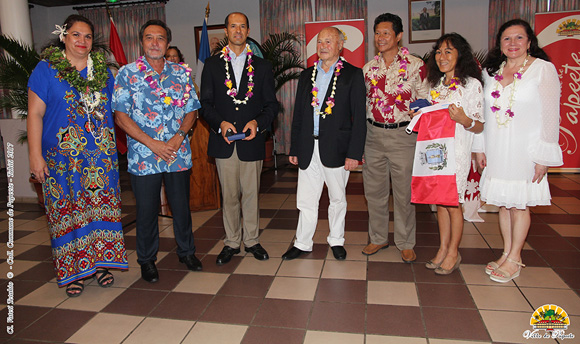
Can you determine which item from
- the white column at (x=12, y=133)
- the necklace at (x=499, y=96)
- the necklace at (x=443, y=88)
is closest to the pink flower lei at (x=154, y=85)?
the necklace at (x=443, y=88)

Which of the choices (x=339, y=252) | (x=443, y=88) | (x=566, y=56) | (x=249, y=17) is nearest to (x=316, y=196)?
(x=339, y=252)

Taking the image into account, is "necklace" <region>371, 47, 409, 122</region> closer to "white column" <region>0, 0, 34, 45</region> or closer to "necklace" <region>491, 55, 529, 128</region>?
"necklace" <region>491, 55, 529, 128</region>

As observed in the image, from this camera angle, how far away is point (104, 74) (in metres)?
2.84

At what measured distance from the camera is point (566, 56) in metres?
6.12

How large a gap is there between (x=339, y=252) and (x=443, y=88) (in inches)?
57.8

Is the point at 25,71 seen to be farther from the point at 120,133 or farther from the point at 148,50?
the point at 148,50

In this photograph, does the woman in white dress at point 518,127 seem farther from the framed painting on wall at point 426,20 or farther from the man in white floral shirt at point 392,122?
the framed painting on wall at point 426,20

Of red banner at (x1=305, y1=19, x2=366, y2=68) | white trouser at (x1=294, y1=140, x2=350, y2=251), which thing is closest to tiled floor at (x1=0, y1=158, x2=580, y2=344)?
white trouser at (x1=294, y1=140, x2=350, y2=251)

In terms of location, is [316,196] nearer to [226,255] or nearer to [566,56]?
[226,255]

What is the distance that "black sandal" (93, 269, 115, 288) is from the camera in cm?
301

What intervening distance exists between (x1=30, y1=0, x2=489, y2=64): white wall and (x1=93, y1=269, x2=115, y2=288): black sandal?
7054 millimetres

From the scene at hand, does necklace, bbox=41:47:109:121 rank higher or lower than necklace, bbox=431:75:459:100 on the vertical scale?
higher

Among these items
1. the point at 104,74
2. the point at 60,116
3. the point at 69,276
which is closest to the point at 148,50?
the point at 104,74

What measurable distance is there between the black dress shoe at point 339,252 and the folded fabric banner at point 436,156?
79cm
